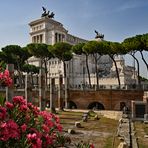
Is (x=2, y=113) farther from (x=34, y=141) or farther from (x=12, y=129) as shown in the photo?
(x=34, y=141)

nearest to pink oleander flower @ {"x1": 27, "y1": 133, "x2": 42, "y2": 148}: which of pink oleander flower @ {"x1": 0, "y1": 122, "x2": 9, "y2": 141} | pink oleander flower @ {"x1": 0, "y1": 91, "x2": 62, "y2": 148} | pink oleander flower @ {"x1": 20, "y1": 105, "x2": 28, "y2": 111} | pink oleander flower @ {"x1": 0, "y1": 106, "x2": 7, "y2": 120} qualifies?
pink oleander flower @ {"x1": 0, "y1": 91, "x2": 62, "y2": 148}

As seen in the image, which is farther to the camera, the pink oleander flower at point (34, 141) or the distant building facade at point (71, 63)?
Result: the distant building facade at point (71, 63)

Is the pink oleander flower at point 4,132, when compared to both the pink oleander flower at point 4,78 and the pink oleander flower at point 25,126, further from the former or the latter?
the pink oleander flower at point 4,78

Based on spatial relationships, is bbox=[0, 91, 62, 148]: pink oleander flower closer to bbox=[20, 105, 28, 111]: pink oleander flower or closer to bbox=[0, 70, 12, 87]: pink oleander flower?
bbox=[20, 105, 28, 111]: pink oleander flower

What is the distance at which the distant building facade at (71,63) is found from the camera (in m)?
90.8

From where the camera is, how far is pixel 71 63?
314 feet

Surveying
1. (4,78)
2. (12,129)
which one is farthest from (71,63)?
(12,129)

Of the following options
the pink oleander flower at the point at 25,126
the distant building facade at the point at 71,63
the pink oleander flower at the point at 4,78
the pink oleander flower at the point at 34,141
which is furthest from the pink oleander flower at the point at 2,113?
the distant building facade at the point at 71,63

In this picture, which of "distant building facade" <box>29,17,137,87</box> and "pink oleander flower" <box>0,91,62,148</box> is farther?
"distant building facade" <box>29,17,137,87</box>

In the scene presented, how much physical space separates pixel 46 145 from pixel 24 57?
2589 inches

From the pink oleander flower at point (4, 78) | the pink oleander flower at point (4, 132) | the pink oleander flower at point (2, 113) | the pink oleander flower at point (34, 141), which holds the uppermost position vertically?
the pink oleander flower at point (4, 78)

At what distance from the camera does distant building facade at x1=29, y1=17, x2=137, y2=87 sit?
298ft

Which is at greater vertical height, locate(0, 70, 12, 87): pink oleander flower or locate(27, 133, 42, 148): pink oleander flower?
locate(0, 70, 12, 87): pink oleander flower

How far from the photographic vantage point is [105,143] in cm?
1845
